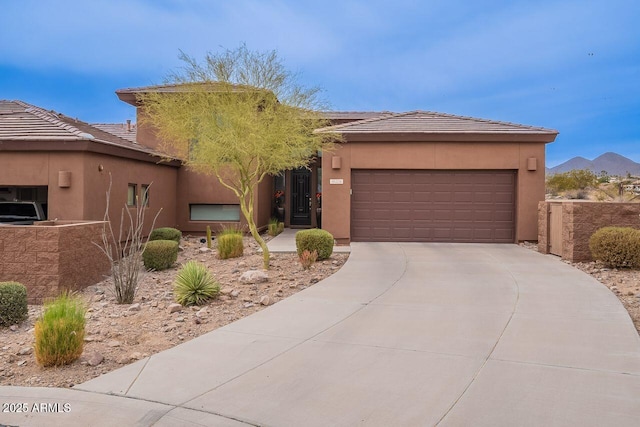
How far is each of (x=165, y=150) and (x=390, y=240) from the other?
30.3 ft

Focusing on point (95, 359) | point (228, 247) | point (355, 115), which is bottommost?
point (95, 359)

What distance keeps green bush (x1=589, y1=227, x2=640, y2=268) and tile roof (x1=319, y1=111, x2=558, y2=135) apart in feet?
21.4

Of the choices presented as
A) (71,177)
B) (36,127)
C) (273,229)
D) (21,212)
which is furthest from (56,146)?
(273,229)

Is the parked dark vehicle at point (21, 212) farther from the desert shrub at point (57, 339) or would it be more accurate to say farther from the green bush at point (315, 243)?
the desert shrub at point (57, 339)

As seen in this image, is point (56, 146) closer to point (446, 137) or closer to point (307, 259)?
point (307, 259)

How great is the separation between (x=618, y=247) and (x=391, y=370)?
863cm

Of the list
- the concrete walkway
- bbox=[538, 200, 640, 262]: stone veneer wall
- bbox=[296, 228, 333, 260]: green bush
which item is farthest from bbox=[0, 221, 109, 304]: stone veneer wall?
bbox=[538, 200, 640, 262]: stone veneer wall

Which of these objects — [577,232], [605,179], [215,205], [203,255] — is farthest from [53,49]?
[605,179]

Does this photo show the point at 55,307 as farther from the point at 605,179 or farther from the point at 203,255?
the point at 605,179

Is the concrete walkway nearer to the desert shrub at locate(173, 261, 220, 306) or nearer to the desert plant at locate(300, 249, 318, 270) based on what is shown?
the desert shrub at locate(173, 261, 220, 306)

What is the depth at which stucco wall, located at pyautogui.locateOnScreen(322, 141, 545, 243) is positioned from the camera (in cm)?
1767

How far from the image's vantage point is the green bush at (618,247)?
11.6 m

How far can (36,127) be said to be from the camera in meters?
15.1

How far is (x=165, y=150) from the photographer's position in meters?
19.4
